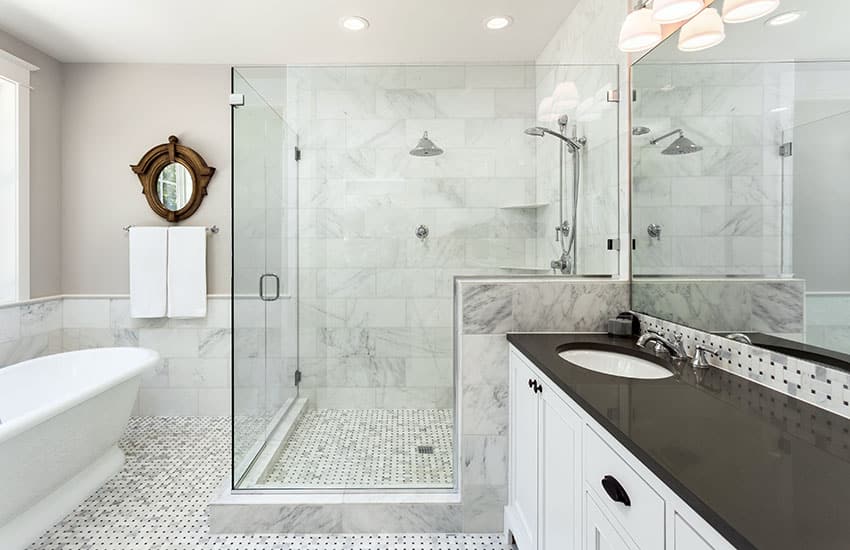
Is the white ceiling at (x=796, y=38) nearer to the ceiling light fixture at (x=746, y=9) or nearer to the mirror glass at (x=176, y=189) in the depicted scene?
the ceiling light fixture at (x=746, y=9)

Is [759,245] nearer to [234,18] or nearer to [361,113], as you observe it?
[361,113]

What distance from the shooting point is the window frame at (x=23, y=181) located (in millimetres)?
2861

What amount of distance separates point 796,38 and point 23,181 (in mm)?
4211

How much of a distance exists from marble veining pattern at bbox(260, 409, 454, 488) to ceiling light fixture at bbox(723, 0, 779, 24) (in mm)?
1932

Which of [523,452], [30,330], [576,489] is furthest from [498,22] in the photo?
[30,330]

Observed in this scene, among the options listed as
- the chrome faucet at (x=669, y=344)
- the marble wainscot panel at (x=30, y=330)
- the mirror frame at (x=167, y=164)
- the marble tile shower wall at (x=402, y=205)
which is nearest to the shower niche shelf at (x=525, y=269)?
the marble tile shower wall at (x=402, y=205)

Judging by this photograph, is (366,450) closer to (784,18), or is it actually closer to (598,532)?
(598,532)

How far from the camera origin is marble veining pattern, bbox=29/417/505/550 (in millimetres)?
1851

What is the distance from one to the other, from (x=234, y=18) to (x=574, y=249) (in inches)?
95.8

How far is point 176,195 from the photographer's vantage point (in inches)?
126

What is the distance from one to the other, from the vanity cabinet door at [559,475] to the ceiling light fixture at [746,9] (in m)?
1.27

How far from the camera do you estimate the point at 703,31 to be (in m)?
1.41

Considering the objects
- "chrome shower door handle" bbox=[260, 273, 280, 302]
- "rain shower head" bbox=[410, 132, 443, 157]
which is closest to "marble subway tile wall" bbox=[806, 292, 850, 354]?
"rain shower head" bbox=[410, 132, 443, 157]

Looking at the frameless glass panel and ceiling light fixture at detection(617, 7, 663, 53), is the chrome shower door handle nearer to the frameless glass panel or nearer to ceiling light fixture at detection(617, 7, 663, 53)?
ceiling light fixture at detection(617, 7, 663, 53)
